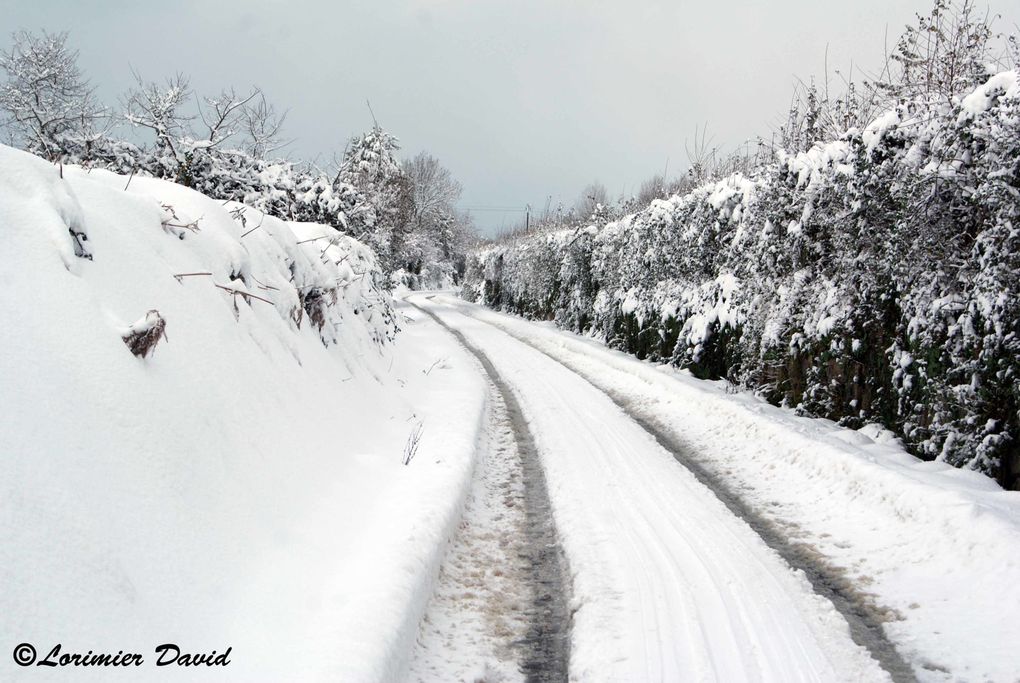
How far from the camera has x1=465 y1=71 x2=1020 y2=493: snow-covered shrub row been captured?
5.72 m

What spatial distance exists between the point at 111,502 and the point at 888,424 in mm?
7870

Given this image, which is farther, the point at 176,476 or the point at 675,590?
the point at 675,590

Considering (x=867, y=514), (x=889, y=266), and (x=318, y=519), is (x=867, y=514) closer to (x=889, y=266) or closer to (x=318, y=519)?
(x=889, y=266)

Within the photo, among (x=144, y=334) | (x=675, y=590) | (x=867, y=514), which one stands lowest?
(x=675, y=590)

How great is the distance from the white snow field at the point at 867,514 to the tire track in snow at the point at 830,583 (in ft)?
0.15

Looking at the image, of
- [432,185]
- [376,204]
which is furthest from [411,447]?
[432,185]

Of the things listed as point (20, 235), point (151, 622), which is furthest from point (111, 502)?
point (20, 235)

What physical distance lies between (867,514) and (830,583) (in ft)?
4.57

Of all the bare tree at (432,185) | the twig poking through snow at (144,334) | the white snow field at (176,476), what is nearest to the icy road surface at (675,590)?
the white snow field at (176,476)

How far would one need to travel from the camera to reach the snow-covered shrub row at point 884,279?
5.72 meters

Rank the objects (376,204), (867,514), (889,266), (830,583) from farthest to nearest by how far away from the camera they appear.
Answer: (376,204) < (889,266) < (867,514) < (830,583)

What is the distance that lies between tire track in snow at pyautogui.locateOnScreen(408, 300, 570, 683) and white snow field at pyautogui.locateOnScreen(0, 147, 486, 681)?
0.65m

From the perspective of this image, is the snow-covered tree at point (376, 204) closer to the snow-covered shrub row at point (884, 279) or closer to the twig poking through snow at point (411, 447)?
the snow-covered shrub row at point (884, 279)

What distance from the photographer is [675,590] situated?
4.07 meters
